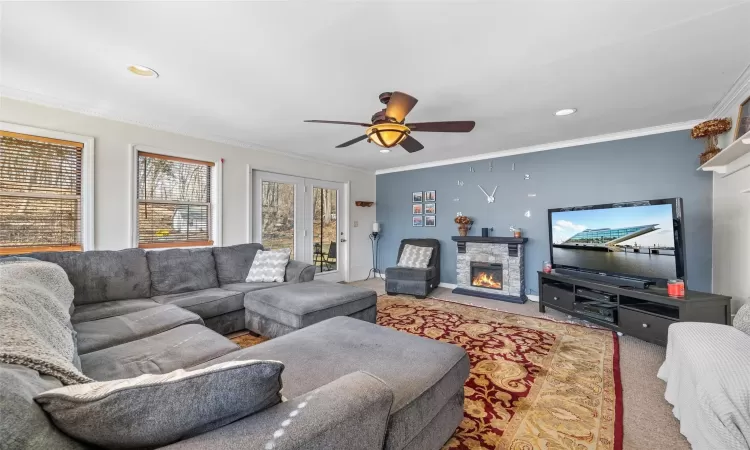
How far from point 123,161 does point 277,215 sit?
1989 mm

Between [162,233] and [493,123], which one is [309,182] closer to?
[162,233]

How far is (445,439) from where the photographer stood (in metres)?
1.53

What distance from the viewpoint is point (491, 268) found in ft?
15.9

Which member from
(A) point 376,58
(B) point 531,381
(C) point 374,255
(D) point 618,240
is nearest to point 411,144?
(A) point 376,58

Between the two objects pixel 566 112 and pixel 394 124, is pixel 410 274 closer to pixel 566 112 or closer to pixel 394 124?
pixel 566 112

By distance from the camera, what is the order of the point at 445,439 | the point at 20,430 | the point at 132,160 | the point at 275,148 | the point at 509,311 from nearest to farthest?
the point at 20,430
the point at 445,439
the point at 132,160
the point at 509,311
the point at 275,148

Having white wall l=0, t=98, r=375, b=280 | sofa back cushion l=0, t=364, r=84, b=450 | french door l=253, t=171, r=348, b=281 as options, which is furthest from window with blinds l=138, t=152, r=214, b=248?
sofa back cushion l=0, t=364, r=84, b=450

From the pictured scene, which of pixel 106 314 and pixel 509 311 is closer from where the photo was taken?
pixel 106 314

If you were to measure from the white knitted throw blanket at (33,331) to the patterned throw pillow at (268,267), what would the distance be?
1982 mm

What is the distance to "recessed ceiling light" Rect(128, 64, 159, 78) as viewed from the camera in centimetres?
223

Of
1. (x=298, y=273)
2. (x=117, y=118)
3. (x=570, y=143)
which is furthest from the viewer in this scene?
(x=570, y=143)

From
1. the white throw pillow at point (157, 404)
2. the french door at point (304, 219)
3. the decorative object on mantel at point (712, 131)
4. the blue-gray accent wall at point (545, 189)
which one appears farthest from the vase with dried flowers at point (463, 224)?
the white throw pillow at point (157, 404)

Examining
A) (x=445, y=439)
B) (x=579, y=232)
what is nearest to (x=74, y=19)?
(x=445, y=439)

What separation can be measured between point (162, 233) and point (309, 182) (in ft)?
7.54
